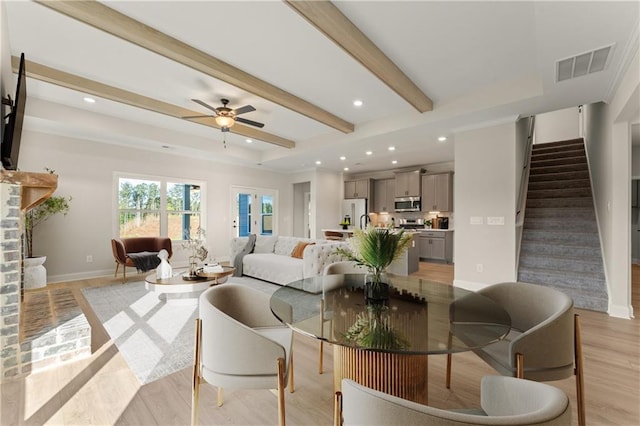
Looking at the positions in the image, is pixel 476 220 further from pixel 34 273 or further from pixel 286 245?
pixel 34 273

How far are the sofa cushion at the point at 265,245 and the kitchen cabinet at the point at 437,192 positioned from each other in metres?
4.39

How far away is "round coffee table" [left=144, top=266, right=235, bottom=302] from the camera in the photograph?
334 cm

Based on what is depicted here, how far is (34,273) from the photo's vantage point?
4.31 meters

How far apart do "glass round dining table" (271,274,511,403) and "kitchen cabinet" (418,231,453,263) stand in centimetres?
561

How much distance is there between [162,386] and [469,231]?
14.6ft

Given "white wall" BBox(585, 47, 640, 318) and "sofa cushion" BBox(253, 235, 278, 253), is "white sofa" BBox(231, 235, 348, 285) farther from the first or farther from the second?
"white wall" BBox(585, 47, 640, 318)

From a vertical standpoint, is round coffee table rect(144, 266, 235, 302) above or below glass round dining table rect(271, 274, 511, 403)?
below

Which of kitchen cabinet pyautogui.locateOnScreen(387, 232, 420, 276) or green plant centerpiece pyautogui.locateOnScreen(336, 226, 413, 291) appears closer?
green plant centerpiece pyautogui.locateOnScreen(336, 226, 413, 291)

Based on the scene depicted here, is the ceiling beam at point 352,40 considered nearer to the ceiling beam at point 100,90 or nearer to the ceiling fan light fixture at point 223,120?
the ceiling fan light fixture at point 223,120

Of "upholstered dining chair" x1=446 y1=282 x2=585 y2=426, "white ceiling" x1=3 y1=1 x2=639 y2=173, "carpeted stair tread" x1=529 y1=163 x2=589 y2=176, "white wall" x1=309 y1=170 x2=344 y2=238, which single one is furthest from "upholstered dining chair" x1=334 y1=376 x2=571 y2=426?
"white wall" x1=309 y1=170 x2=344 y2=238

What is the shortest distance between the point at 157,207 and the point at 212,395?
538cm

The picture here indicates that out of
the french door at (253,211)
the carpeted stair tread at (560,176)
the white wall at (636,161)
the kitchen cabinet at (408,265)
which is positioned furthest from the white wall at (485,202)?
the french door at (253,211)

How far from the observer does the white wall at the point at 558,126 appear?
7305 mm

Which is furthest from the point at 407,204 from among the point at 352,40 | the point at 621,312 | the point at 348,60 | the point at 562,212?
the point at 352,40
